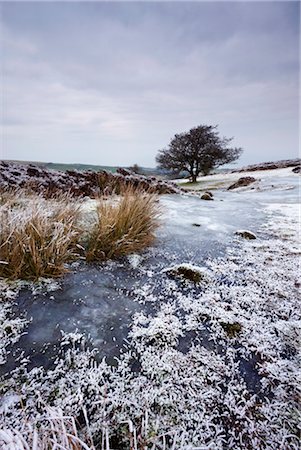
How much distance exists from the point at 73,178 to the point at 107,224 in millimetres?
4106

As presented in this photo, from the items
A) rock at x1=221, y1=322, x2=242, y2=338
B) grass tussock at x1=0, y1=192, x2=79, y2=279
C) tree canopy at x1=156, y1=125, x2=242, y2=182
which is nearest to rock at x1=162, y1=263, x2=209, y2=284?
rock at x1=221, y1=322, x2=242, y2=338

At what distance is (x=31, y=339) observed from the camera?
1.16 m

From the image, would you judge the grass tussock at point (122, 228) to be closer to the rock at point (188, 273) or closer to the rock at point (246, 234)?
the rock at point (188, 273)

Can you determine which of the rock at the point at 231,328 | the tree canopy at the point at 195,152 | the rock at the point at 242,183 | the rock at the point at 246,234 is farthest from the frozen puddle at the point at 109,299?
the tree canopy at the point at 195,152

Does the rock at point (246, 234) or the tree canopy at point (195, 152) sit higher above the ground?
the tree canopy at point (195, 152)

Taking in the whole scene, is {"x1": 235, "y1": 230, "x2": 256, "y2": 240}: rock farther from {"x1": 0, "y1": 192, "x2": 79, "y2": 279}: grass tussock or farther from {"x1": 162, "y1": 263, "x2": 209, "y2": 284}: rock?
{"x1": 0, "y1": 192, "x2": 79, "y2": 279}: grass tussock

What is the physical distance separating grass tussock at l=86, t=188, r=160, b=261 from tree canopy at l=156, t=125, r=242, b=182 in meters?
16.8

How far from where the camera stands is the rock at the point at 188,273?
1838mm

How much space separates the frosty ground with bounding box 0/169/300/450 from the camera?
79 centimetres

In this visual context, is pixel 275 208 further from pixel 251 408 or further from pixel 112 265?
pixel 251 408

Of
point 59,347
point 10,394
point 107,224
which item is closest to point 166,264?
point 107,224

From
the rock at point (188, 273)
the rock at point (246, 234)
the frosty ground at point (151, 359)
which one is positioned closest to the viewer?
the frosty ground at point (151, 359)

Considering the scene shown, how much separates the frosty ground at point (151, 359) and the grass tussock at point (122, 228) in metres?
0.20

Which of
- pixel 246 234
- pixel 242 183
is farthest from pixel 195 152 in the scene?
pixel 246 234
